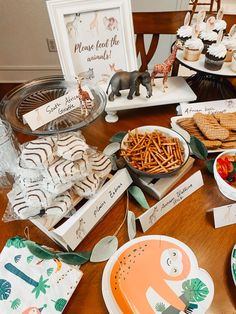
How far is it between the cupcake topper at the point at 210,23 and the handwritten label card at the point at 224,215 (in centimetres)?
69

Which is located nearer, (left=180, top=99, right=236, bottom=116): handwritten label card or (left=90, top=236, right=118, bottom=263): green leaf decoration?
(left=90, top=236, right=118, bottom=263): green leaf decoration

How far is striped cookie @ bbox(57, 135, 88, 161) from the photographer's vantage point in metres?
0.47

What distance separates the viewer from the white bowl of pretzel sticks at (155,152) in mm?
606

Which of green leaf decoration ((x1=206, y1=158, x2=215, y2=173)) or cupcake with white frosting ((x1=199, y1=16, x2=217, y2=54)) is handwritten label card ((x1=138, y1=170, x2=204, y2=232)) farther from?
cupcake with white frosting ((x1=199, y1=16, x2=217, y2=54))

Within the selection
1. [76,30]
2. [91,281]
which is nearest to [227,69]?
[76,30]

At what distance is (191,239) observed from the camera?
566mm

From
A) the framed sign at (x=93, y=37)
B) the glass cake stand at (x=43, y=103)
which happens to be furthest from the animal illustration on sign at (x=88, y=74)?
the glass cake stand at (x=43, y=103)

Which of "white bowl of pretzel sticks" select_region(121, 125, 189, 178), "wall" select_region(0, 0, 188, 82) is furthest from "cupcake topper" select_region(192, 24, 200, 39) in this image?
"wall" select_region(0, 0, 188, 82)

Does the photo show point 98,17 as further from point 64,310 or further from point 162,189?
point 64,310

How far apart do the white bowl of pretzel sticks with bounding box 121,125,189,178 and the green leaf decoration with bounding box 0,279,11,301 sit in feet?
1.10

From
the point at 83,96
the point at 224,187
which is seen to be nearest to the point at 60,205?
the point at 83,96

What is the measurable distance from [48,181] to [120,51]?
61 cm

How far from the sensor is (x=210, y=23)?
94cm

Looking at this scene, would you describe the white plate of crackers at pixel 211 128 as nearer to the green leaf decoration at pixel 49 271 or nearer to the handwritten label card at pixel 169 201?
the handwritten label card at pixel 169 201
